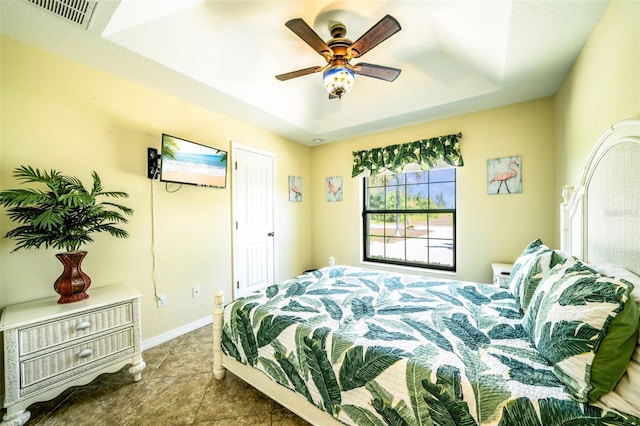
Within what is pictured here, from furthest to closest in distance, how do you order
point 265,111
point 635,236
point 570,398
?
point 265,111 → point 635,236 → point 570,398

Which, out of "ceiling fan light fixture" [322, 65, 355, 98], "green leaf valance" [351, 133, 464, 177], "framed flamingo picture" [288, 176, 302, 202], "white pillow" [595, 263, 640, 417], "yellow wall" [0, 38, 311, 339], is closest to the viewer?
"white pillow" [595, 263, 640, 417]

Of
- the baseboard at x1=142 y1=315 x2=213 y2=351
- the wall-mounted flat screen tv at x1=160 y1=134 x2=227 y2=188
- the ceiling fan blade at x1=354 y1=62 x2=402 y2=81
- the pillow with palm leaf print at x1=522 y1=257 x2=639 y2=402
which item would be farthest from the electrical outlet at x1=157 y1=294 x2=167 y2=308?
the pillow with palm leaf print at x1=522 y1=257 x2=639 y2=402

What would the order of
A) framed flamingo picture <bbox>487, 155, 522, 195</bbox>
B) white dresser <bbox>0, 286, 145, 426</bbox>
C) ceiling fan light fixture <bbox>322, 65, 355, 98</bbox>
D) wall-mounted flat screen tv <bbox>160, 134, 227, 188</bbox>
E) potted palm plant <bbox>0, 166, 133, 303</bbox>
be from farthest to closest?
framed flamingo picture <bbox>487, 155, 522, 195</bbox> < wall-mounted flat screen tv <bbox>160, 134, 227, 188</bbox> < ceiling fan light fixture <bbox>322, 65, 355, 98</bbox> < potted palm plant <bbox>0, 166, 133, 303</bbox> < white dresser <bbox>0, 286, 145, 426</bbox>

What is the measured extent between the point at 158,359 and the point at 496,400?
8.06 feet

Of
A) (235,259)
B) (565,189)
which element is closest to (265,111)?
(235,259)

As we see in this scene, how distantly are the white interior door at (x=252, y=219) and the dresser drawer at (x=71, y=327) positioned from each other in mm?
1363

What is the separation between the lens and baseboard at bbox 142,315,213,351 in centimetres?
229

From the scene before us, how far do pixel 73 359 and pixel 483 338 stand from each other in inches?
96.1

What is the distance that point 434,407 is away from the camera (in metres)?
0.93

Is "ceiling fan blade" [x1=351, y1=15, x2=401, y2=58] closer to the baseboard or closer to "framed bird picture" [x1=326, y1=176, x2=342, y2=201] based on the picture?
"framed bird picture" [x1=326, y1=176, x2=342, y2=201]

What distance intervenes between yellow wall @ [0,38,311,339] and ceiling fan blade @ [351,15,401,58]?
1.87 m

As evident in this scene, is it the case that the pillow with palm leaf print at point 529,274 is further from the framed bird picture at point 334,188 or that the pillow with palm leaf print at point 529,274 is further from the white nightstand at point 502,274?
the framed bird picture at point 334,188

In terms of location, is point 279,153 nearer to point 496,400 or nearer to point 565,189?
point 565,189

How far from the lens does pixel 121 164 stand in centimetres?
218
